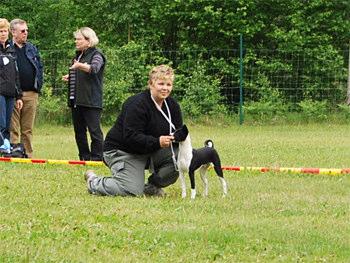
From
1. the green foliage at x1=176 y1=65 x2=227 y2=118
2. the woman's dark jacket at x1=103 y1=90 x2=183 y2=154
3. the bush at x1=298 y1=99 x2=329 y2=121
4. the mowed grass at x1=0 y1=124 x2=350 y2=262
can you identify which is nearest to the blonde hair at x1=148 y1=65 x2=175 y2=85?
the woman's dark jacket at x1=103 y1=90 x2=183 y2=154

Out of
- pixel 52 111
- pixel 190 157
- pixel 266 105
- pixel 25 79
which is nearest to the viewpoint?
pixel 190 157

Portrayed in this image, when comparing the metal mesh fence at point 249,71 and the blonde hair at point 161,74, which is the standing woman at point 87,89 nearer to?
the blonde hair at point 161,74

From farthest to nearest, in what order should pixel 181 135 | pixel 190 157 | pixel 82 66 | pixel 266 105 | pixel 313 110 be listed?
pixel 266 105 → pixel 313 110 → pixel 82 66 → pixel 190 157 → pixel 181 135

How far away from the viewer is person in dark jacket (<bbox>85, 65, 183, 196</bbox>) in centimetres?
774

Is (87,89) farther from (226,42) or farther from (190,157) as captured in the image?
(226,42)

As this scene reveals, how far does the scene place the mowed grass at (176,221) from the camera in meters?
5.36

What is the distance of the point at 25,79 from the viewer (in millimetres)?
11070

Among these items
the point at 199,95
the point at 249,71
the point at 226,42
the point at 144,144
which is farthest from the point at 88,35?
the point at 226,42

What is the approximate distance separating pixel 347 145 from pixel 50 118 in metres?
7.48

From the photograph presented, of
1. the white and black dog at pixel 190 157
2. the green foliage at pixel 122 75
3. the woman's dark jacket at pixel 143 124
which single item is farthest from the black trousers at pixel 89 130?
the green foliage at pixel 122 75

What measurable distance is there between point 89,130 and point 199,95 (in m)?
8.78

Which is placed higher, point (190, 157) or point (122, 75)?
point (190, 157)

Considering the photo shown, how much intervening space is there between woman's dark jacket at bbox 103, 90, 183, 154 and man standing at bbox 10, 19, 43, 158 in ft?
11.0

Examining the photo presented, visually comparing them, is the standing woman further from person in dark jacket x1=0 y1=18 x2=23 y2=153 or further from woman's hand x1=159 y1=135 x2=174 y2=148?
woman's hand x1=159 y1=135 x2=174 y2=148
